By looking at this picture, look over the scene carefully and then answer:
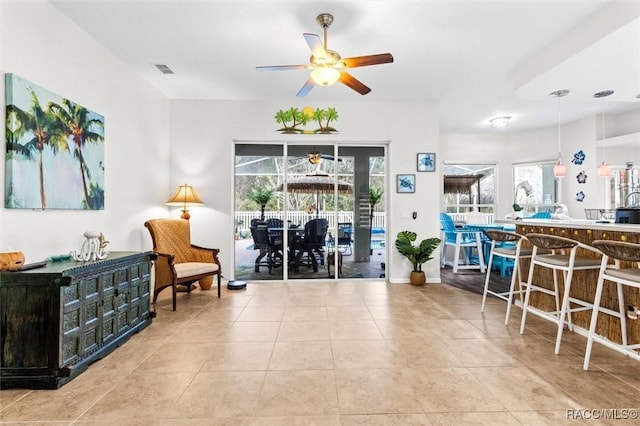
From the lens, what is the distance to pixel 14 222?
2303 millimetres

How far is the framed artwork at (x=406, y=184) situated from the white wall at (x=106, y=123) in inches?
145

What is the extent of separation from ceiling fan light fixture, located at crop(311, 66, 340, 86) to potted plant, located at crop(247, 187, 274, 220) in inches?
102

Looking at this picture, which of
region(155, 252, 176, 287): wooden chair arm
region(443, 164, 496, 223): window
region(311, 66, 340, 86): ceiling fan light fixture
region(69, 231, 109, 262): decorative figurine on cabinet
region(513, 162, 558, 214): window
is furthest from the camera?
region(443, 164, 496, 223): window

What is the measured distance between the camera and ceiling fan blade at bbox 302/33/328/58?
2.41 meters

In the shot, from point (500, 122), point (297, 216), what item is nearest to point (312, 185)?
point (297, 216)

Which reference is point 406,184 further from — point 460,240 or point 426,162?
point 460,240

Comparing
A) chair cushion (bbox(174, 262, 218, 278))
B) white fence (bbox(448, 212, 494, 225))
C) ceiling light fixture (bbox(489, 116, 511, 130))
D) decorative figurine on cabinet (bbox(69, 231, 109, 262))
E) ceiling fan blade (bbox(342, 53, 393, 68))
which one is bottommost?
chair cushion (bbox(174, 262, 218, 278))

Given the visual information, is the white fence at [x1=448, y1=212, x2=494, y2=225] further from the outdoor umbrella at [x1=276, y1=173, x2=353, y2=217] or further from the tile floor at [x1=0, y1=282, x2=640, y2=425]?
the tile floor at [x1=0, y1=282, x2=640, y2=425]

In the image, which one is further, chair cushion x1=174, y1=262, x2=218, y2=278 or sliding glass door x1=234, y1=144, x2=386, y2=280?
sliding glass door x1=234, y1=144, x2=386, y2=280

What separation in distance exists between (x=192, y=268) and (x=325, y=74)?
8.96ft

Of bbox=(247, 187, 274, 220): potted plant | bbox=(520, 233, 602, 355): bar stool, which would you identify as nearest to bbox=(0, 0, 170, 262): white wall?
bbox=(247, 187, 274, 220): potted plant

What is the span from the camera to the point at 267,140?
16.5 ft

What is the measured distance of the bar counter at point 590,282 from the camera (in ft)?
7.86

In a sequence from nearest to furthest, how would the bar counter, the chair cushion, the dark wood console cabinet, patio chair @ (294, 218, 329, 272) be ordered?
1. the dark wood console cabinet
2. the bar counter
3. the chair cushion
4. patio chair @ (294, 218, 329, 272)
